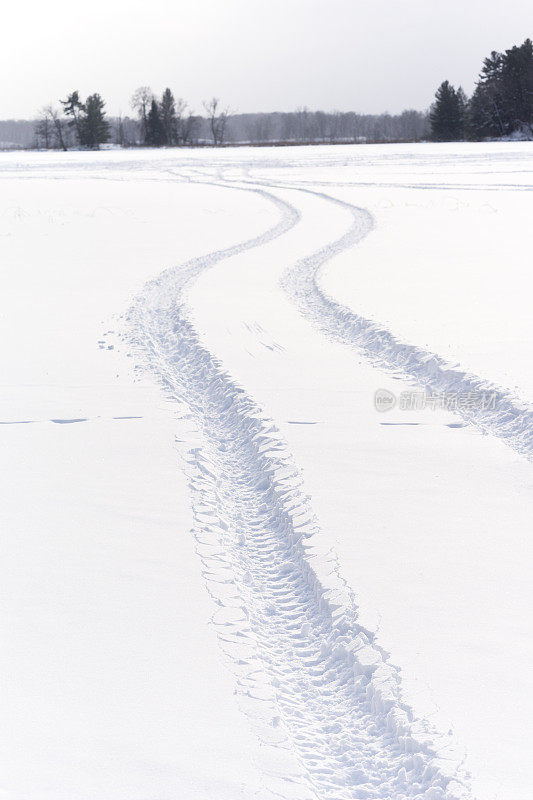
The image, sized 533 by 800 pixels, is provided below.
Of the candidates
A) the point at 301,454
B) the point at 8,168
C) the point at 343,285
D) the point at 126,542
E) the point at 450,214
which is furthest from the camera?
the point at 8,168

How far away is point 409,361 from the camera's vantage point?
8.05 m

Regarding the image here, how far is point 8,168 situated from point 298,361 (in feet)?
123

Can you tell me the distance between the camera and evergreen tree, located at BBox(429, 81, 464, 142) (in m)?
71.4

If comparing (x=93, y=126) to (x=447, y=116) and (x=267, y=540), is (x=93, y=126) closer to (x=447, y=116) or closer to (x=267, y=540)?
(x=447, y=116)

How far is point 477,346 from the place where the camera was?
833cm

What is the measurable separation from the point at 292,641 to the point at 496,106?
75062 millimetres

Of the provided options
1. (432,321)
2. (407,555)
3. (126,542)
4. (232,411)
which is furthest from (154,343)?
(407,555)

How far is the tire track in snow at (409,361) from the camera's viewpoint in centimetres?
637

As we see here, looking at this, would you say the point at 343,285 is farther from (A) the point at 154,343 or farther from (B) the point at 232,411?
(B) the point at 232,411

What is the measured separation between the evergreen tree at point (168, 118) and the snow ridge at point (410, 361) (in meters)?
76.2

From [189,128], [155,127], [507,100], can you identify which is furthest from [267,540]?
[189,128]

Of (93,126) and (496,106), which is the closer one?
(496,106)

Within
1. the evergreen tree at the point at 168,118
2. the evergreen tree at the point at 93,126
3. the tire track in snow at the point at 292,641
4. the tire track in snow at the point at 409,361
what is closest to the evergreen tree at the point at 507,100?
the evergreen tree at the point at 168,118

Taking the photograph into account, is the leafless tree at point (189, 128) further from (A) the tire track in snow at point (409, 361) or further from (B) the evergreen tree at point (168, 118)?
(A) the tire track in snow at point (409, 361)
